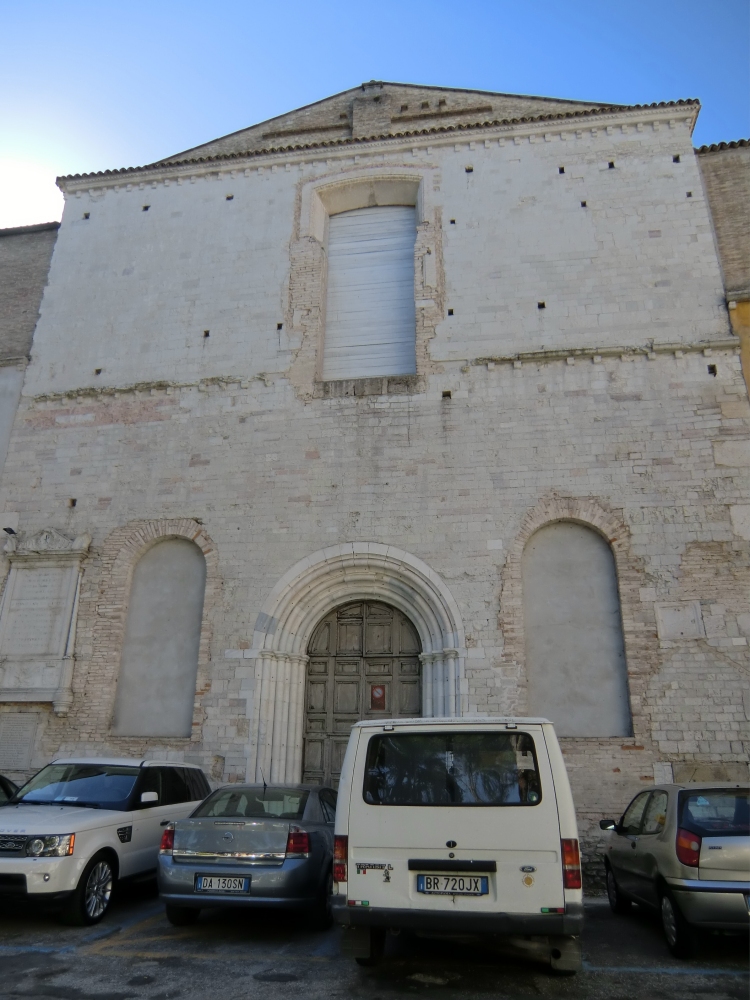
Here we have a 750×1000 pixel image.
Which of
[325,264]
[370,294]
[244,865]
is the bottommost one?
[244,865]

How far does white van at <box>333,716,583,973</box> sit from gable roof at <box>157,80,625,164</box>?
13.2 meters

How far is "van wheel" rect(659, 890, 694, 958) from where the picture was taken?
535 centimetres

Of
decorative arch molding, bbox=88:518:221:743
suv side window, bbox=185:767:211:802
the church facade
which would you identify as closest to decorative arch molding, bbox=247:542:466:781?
the church facade

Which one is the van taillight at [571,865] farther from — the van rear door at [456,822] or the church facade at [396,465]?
the church facade at [396,465]

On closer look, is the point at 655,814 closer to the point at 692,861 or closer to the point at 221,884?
the point at 692,861

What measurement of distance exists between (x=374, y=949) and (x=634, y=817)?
336cm

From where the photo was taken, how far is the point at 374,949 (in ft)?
16.0

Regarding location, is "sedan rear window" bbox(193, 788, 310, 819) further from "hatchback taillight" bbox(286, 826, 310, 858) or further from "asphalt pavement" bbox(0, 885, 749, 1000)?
"asphalt pavement" bbox(0, 885, 749, 1000)

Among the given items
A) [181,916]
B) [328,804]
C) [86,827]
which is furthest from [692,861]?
[86,827]

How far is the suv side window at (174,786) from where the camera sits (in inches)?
314

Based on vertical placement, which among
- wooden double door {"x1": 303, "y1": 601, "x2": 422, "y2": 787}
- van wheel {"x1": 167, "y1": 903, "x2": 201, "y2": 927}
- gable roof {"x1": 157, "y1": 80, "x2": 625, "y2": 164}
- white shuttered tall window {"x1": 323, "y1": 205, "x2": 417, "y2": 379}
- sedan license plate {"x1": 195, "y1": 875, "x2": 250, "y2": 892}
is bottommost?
van wheel {"x1": 167, "y1": 903, "x2": 201, "y2": 927}

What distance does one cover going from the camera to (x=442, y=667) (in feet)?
35.1

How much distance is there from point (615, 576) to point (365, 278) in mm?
7256

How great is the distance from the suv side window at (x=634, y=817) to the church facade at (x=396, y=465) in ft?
7.67
